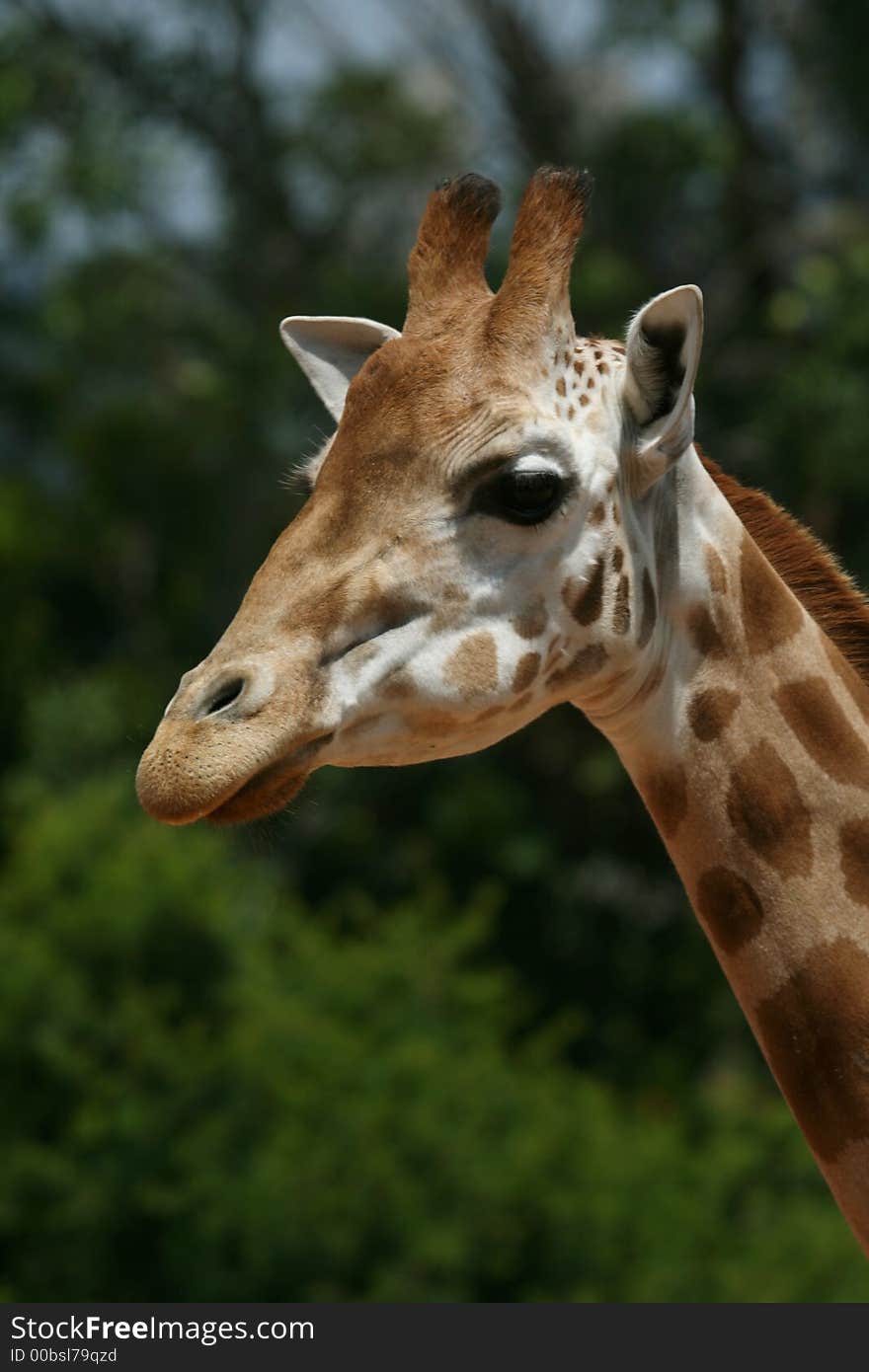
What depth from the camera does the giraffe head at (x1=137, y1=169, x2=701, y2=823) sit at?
3344 mm

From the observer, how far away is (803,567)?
13.3 ft

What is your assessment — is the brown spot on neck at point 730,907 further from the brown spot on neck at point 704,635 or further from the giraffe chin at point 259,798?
the giraffe chin at point 259,798

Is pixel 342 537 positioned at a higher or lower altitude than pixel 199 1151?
higher

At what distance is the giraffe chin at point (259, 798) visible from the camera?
3.26m

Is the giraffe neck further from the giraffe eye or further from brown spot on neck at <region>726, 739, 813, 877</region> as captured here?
the giraffe eye

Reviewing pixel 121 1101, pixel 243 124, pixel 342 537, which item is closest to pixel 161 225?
pixel 243 124

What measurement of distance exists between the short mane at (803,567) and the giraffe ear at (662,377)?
43 cm

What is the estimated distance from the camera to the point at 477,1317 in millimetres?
6012

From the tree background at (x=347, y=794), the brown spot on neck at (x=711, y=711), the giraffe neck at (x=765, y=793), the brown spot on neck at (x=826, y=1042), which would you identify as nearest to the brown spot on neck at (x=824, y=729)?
the giraffe neck at (x=765, y=793)

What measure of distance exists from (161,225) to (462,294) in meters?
15.4

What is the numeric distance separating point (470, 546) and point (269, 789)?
2.14 feet

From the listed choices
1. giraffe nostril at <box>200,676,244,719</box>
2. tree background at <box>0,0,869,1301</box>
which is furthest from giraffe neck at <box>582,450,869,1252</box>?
tree background at <box>0,0,869,1301</box>

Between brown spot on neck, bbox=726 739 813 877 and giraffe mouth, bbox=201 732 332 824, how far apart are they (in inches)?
36.2

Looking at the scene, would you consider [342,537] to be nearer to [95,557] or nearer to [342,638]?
[342,638]
